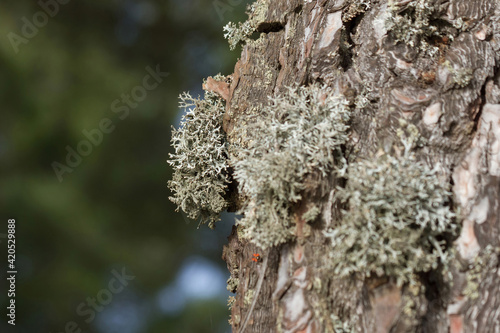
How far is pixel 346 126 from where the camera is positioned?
1112 millimetres

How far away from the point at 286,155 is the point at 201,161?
428 millimetres

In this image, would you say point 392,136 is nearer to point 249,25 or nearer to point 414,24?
point 414,24

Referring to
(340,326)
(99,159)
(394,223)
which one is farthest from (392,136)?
(99,159)

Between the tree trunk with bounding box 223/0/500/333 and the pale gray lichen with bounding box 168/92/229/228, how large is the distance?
101 millimetres

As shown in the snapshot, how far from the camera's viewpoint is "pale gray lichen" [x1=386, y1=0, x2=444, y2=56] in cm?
120

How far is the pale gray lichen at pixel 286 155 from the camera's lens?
3.52 feet

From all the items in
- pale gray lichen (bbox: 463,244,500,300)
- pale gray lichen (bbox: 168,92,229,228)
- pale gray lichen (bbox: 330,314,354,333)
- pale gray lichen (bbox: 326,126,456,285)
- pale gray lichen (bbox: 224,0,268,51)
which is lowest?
pale gray lichen (bbox: 330,314,354,333)

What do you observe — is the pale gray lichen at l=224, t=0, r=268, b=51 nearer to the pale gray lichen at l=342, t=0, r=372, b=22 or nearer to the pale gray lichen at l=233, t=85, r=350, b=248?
the pale gray lichen at l=342, t=0, r=372, b=22

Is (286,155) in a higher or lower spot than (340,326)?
higher

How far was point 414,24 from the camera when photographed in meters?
1.20

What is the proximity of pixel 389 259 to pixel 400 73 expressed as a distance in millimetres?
504

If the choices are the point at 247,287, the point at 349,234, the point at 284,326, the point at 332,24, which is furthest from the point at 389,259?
the point at 332,24

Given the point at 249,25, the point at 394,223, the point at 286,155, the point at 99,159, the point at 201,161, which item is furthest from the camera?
the point at 99,159

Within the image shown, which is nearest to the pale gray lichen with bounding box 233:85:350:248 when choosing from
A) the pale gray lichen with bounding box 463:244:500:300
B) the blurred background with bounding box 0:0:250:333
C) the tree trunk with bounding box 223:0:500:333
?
the tree trunk with bounding box 223:0:500:333
